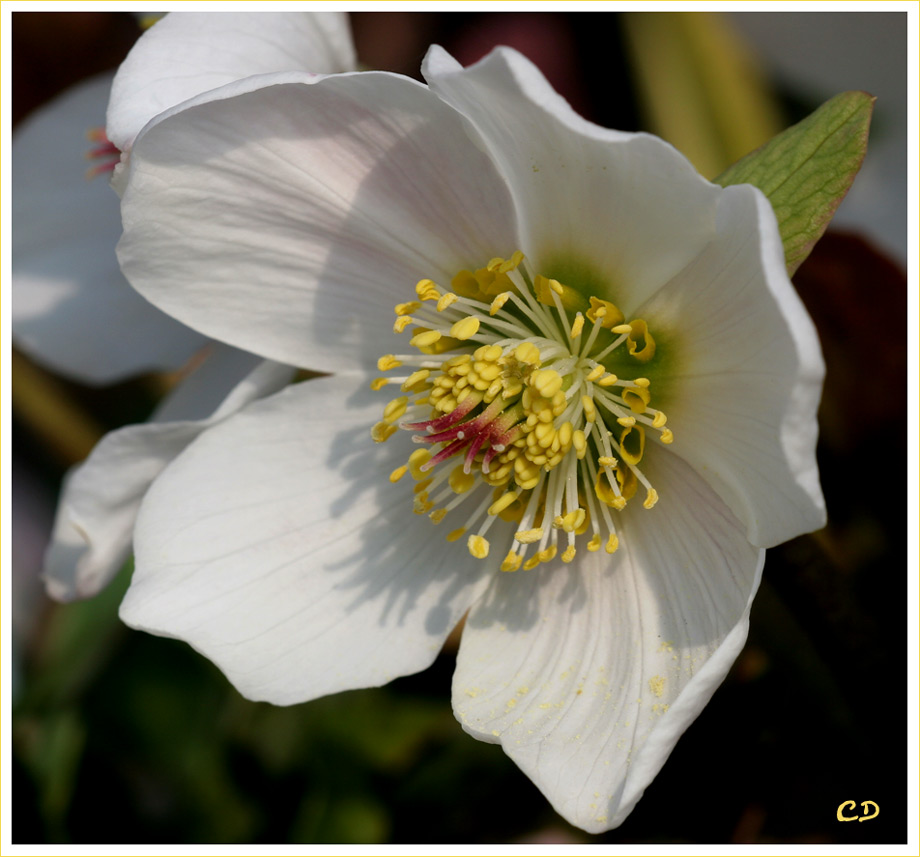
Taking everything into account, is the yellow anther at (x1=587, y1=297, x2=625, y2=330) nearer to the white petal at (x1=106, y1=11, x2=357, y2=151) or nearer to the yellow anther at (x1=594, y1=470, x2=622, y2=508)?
the yellow anther at (x1=594, y1=470, x2=622, y2=508)

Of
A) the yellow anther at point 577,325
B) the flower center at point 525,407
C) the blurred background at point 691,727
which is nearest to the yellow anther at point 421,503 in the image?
the flower center at point 525,407

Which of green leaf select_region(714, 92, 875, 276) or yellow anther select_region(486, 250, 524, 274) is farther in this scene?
yellow anther select_region(486, 250, 524, 274)

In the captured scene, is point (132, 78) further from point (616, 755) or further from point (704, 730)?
point (704, 730)

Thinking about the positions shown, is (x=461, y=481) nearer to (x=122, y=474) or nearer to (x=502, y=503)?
(x=502, y=503)

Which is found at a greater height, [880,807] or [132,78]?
[132,78]

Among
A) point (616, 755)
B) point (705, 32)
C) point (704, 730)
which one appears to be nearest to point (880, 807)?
point (704, 730)
